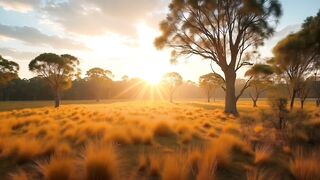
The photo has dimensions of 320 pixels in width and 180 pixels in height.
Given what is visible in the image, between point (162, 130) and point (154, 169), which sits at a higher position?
point (162, 130)

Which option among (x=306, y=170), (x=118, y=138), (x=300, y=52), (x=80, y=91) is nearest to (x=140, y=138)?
(x=118, y=138)

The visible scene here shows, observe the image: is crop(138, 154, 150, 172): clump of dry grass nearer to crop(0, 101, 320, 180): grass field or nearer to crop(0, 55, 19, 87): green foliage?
crop(0, 101, 320, 180): grass field

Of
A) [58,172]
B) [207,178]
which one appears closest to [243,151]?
[207,178]

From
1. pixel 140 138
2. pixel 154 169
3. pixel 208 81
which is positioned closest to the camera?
pixel 154 169

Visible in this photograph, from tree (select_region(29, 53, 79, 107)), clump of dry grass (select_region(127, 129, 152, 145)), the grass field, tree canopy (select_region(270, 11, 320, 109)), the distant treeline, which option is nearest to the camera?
the grass field

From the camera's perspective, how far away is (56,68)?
50031mm

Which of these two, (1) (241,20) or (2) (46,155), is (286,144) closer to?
(2) (46,155)

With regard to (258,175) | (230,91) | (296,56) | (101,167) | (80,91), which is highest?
(296,56)

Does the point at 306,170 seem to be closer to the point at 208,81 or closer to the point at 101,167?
the point at 101,167

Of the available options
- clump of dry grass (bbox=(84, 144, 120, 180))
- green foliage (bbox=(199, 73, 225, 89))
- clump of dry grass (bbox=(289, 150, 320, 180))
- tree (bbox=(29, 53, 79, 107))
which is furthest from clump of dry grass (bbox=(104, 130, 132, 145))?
green foliage (bbox=(199, 73, 225, 89))

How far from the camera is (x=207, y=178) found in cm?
516

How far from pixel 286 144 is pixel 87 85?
104 metres

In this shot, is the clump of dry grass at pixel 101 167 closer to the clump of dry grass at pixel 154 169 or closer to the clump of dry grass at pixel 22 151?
the clump of dry grass at pixel 154 169

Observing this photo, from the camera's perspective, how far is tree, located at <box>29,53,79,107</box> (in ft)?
161
